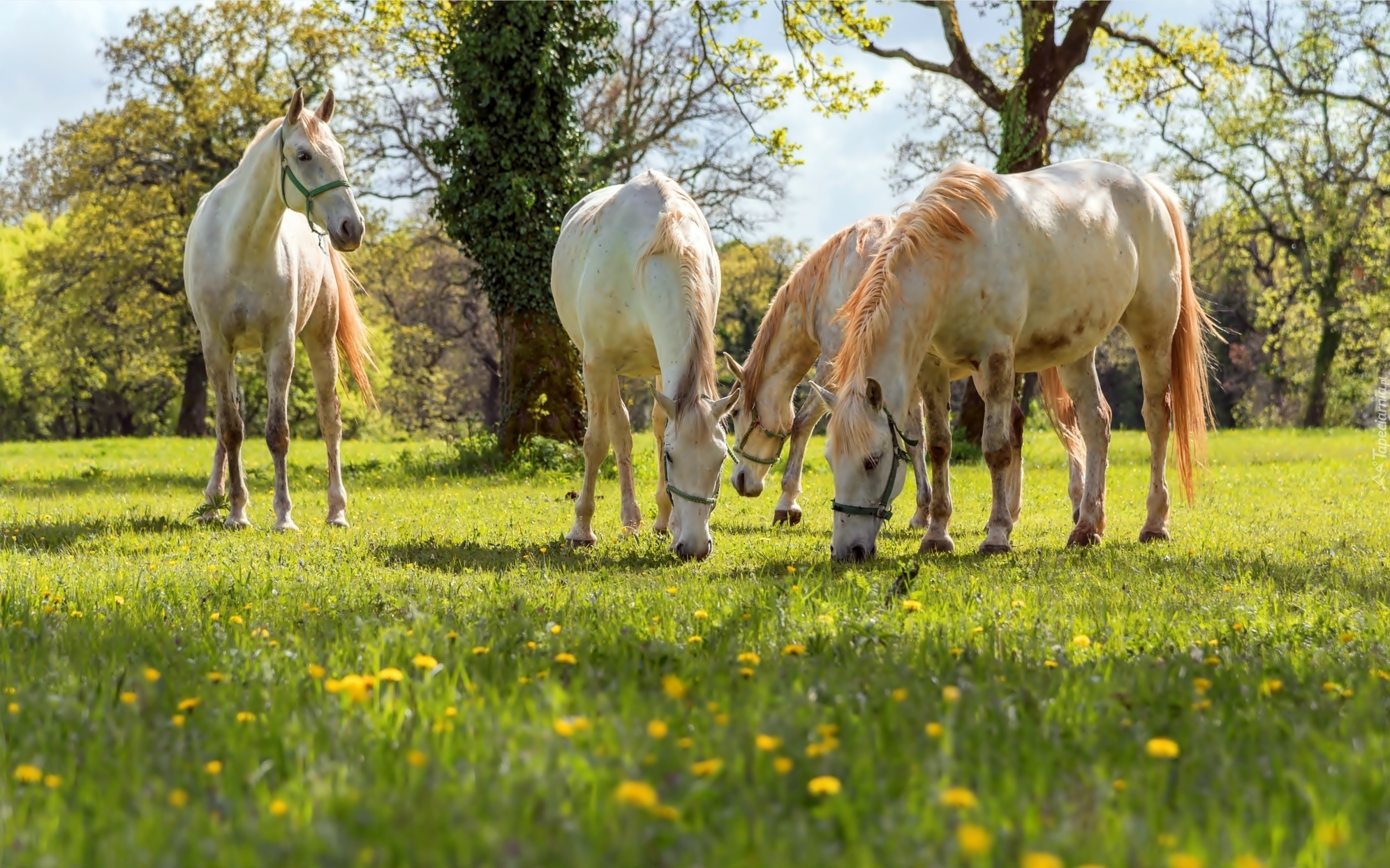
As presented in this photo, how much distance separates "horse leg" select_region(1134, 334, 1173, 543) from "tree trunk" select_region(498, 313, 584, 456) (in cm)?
851

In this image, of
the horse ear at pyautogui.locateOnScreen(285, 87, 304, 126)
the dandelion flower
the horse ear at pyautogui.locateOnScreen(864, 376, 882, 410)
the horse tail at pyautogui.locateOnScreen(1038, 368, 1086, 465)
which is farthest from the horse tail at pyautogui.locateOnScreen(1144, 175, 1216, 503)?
the dandelion flower

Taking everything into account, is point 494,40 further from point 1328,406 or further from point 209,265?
point 1328,406

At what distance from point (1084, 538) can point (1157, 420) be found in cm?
134

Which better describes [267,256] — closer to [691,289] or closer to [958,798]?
[691,289]

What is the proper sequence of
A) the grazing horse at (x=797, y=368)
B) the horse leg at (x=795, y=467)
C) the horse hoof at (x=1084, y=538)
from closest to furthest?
the horse hoof at (x=1084, y=538) → the grazing horse at (x=797, y=368) → the horse leg at (x=795, y=467)

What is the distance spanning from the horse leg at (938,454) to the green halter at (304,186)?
4.49 metres

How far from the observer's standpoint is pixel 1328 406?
4306 cm

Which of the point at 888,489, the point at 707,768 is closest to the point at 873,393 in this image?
the point at 888,489

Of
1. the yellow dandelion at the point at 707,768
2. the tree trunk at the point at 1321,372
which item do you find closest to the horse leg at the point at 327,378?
the yellow dandelion at the point at 707,768

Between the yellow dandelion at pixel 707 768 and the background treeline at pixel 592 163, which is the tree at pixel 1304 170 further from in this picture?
the yellow dandelion at pixel 707 768

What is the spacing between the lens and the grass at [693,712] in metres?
2.13

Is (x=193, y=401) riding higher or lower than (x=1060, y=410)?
higher

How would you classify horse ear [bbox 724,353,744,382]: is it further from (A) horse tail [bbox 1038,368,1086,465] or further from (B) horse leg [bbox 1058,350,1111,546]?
(A) horse tail [bbox 1038,368,1086,465]

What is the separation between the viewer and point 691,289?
23.6ft
